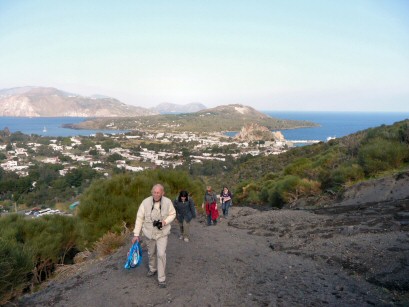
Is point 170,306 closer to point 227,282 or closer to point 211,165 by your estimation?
point 227,282

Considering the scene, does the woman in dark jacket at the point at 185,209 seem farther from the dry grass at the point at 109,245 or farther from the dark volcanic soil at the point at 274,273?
the dry grass at the point at 109,245

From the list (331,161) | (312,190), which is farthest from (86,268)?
(331,161)

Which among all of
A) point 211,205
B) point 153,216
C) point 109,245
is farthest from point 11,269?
point 211,205

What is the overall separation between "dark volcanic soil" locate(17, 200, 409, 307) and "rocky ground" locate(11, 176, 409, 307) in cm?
1

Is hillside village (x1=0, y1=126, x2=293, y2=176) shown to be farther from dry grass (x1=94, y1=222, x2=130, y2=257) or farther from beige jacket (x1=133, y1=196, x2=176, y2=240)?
beige jacket (x1=133, y1=196, x2=176, y2=240)

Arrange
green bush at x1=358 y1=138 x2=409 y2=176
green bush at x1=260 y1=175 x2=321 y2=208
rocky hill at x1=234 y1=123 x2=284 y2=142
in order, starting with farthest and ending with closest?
rocky hill at x1=234 y1=123 x2=284 y2=142
green bush at x1=260 y1=175 x2=321 y2=208
green bush at x1=358 y1=138 x2=409 y2=176

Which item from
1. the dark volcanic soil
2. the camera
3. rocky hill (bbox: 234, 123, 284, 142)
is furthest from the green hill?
rocky hill (bbox: 234, 123, 284, 142)

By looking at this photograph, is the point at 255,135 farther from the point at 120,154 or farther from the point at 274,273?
the point at 274,273

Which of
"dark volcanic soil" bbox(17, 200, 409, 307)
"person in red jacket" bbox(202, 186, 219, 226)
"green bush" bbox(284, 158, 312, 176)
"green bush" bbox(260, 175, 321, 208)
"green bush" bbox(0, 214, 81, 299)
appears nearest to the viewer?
"dark volcanic soil" bbox(17, 200, 409, 307)

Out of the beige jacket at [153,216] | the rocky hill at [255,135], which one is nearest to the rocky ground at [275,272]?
the beige jacket at [153,216]

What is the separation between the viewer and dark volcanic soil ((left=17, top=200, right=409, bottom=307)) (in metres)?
4.96

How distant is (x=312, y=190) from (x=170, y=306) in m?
12.7

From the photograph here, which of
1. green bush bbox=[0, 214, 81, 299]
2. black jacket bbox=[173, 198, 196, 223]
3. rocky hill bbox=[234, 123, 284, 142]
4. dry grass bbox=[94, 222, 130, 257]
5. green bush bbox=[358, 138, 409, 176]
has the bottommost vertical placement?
rocky hill bbox=[234, 123, 284, 142]

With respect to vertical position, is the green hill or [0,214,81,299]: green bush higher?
the green hill
